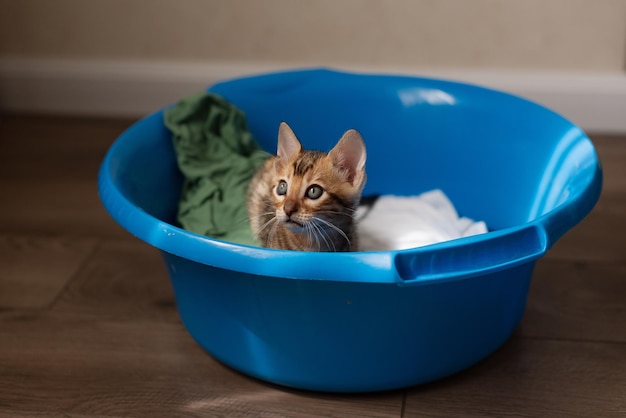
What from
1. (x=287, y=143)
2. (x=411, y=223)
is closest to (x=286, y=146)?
(x=287, y=143)

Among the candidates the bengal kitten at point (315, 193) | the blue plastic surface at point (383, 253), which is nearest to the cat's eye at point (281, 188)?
the bengal kitten at point (315, 193)

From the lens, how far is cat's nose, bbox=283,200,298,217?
119 centimetres

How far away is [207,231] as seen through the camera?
160cm

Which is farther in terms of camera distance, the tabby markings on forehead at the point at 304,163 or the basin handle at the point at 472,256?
the tabby markings on forehead at the point at 304,163

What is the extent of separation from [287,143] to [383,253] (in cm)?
29

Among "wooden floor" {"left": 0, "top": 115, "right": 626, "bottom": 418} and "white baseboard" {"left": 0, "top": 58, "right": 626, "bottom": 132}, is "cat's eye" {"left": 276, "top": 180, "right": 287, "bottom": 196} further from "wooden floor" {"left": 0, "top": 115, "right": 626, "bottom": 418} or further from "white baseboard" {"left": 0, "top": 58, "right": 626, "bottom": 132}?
"white baseboard" {"left": 0, "top": 58, "right": 626, "bottom": 132}

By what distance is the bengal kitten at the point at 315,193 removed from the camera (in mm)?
1203

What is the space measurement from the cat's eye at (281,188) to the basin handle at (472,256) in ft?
0.81

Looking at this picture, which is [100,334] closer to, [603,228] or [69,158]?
[69,158]

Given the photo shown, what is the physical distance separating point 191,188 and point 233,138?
139 mm

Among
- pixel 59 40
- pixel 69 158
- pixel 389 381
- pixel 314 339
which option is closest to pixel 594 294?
pixel 389 381

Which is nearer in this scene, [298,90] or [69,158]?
[298,90]

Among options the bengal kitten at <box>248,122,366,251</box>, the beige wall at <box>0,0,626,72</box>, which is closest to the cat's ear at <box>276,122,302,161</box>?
the bengal kitten at <box>248,122,366,251</box>

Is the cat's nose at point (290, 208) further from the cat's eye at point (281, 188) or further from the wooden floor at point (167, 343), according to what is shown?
the wooden floor at point (167, 343)
